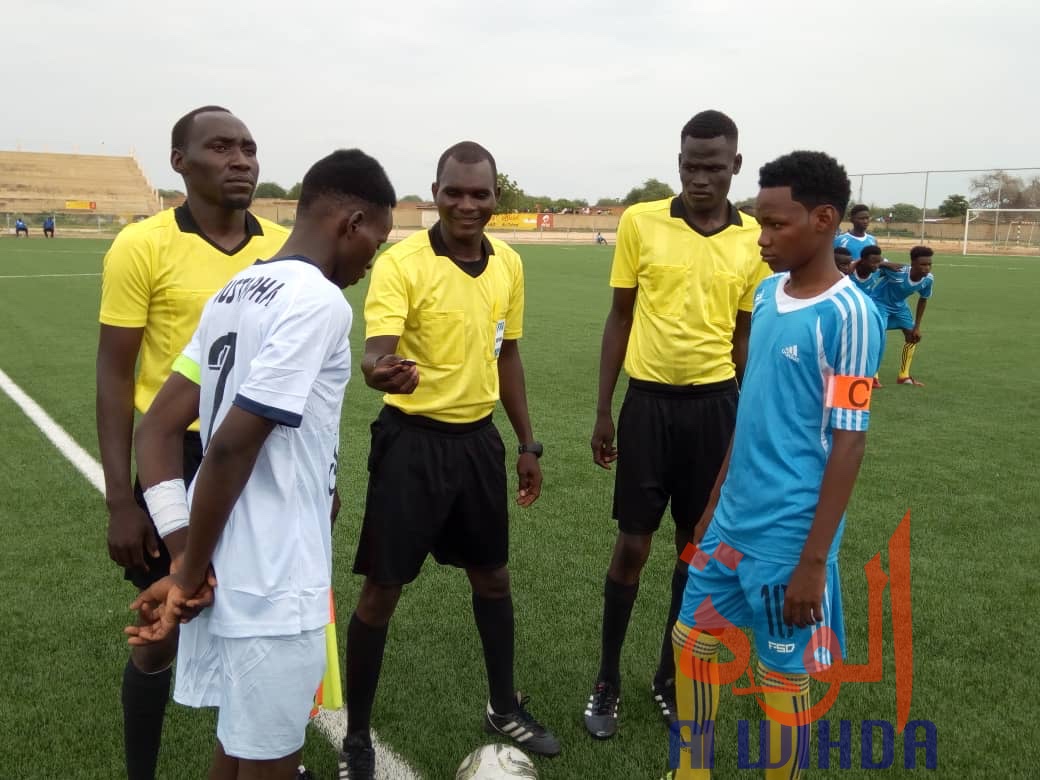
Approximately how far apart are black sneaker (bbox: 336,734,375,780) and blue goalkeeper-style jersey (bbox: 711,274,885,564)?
144 centimetres

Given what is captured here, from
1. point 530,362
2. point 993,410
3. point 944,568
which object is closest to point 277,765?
point 944,568

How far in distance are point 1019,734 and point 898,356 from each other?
960 cm

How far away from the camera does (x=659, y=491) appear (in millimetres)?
3473

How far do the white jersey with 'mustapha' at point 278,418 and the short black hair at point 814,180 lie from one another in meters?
1.35

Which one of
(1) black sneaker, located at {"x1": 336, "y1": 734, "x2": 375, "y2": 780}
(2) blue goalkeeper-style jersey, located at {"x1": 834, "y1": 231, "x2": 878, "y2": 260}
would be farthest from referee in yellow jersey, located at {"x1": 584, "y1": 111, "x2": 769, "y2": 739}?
(2) blue goalkeeper-style jersey, located at {"x1": 834, "y1": 231, "x2": 878, "y2": 260}

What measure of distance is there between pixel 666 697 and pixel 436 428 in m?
1.48

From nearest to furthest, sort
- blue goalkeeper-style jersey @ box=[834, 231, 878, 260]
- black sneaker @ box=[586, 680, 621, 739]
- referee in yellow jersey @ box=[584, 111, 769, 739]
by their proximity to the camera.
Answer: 1. black sneaker @ box=[586, 680, 621, 739]
2. referee in yellow jersey @ box=[584, 111, 769, 739]
3. blue goalkeeper-style jersey @ box=[834, 231, 878, 260]

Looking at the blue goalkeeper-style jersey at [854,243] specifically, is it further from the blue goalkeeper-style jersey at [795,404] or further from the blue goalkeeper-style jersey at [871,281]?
the blue goalkeeper-style jersey at [795,404]

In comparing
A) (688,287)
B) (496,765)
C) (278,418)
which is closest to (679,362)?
(688,287)

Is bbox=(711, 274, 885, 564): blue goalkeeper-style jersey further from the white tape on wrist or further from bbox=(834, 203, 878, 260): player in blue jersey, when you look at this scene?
bbox=(834, 203, 878, 260): player in blue jersey

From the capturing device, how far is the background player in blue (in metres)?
2.34

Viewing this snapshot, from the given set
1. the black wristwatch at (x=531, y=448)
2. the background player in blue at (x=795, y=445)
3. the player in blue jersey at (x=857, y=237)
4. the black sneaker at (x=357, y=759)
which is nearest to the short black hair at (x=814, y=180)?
the background player in blue at (x=795, y=445)

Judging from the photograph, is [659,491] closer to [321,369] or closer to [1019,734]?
[1019,734]

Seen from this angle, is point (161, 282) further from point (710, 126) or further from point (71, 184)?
point (71, 184)
